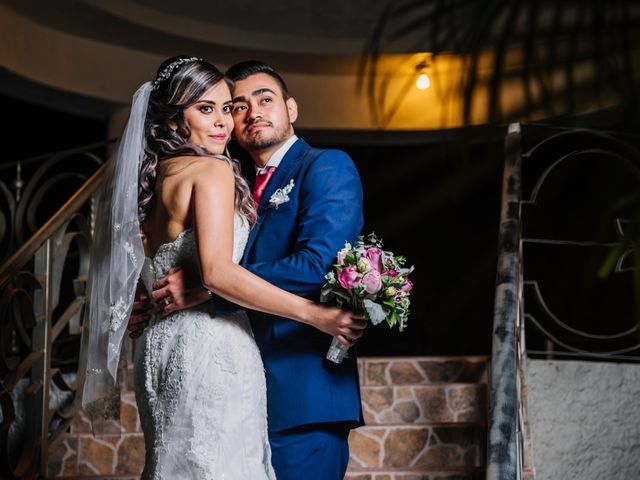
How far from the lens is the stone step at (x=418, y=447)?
4.48 metres

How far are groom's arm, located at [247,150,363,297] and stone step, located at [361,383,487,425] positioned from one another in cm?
208

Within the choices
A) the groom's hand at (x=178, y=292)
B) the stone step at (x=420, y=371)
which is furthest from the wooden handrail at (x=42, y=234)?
the stone step at (x=420, y=371)

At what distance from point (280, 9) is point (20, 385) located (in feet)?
12.5

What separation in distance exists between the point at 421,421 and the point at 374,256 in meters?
2.36

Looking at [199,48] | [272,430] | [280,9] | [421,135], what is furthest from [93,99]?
[272,430]

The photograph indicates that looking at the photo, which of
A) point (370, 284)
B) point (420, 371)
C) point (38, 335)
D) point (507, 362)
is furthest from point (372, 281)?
point (420, 371)

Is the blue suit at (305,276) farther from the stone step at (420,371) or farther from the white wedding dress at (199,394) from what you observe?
the stone step at (420,371)

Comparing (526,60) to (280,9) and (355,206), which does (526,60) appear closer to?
(355,206)

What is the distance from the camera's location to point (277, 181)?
315 centimetres

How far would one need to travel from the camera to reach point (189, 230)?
293cm

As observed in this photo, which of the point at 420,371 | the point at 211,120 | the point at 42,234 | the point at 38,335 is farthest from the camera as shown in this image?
the point at 420,371

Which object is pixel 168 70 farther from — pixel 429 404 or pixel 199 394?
pixel 429 404

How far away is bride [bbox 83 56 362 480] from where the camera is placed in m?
2.76

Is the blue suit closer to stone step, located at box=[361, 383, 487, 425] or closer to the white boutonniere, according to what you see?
the white boutonniere
